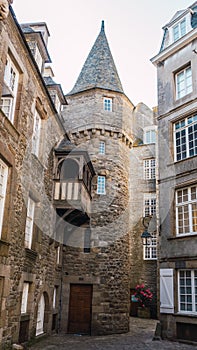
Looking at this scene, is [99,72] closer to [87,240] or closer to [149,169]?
[149,169]

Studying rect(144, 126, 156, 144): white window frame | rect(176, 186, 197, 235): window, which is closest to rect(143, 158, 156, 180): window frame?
rect(144, 126, 156, 144): white window frame

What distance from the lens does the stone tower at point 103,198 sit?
1330 cm

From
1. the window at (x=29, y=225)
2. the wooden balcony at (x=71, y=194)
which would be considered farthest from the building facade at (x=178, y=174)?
the window at (x=29, y=225)

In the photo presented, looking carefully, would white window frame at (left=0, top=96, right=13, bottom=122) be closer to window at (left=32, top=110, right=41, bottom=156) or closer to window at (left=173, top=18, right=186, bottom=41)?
window at (left=32, top=110, right=41, bottom=156)

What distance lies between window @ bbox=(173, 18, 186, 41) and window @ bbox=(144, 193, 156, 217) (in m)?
10.2

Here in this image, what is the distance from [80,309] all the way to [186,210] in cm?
579

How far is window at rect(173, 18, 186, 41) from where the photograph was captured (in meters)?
12.8

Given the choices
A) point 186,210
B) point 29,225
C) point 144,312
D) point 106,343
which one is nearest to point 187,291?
point 186,210

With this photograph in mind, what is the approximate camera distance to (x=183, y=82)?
12219mm

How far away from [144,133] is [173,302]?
1467 centimetres

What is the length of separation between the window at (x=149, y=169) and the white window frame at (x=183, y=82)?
9.53 m

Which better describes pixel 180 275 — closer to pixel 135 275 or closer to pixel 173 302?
pixel 173 302

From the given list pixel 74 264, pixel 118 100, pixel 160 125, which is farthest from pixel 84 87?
pixel 74 264

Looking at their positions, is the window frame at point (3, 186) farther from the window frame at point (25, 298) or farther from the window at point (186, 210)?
the window at point (186, 210)
